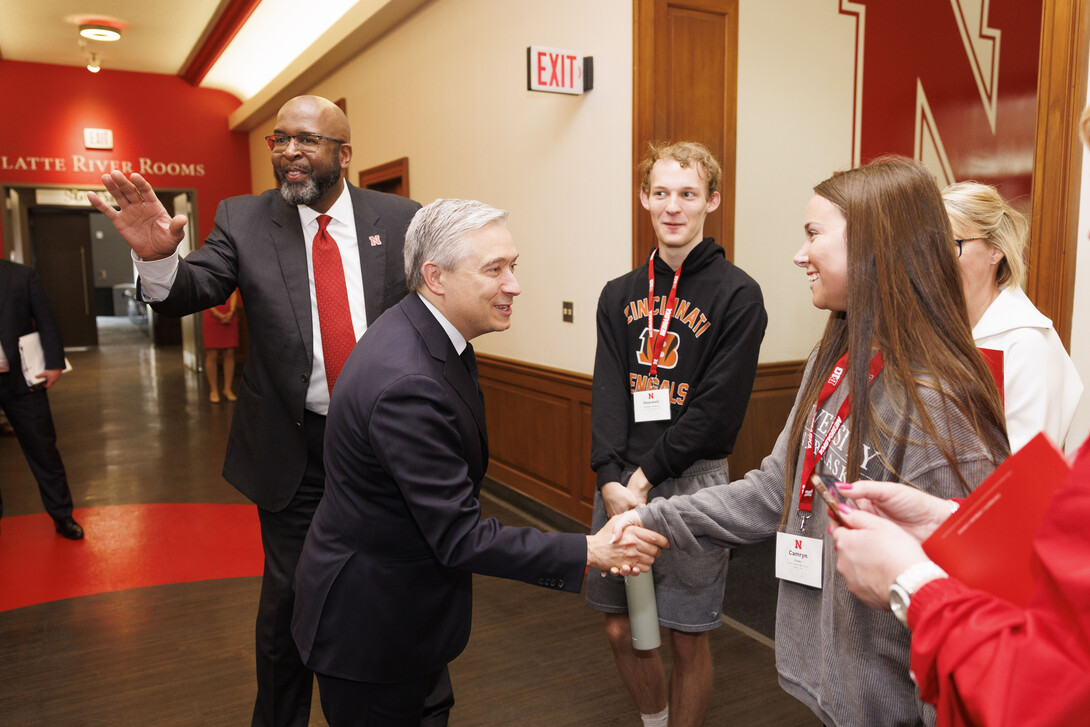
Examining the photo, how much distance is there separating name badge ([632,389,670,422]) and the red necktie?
831mm

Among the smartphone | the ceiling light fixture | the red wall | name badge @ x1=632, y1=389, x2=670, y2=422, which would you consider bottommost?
name badge @ x1=632, y1=389, x2=670, y2=422

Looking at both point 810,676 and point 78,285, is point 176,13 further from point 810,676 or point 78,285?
point 810,676

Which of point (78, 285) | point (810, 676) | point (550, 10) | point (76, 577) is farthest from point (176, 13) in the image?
point (810, 676)

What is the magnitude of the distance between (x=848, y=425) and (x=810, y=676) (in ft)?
1.50

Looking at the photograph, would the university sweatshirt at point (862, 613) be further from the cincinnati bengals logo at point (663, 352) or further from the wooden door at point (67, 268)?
the wooden door at point (67, 268)

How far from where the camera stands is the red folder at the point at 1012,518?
0.88m

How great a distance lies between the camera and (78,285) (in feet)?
47.2

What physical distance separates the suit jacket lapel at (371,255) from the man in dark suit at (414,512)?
587 millimetres

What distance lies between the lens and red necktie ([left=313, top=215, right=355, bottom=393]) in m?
2.15

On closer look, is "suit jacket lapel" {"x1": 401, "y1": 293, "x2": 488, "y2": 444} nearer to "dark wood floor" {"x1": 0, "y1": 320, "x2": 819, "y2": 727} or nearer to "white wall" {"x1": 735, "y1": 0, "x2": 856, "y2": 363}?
"dark wood floor" {"x1": 0, "y1": 320, "x2": 819, "y2": 727}

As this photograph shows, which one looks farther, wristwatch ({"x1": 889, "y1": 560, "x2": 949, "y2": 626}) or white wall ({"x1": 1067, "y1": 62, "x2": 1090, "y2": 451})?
white wall ({"x1": 1067, "y1": 62, "x2": 1090, "y2": 451})

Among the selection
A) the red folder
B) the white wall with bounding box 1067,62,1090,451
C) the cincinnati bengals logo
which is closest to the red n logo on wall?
the white wall with bounding box 1067,62,1090,451

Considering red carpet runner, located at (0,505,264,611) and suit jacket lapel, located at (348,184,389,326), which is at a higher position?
suit jacket lapel, located at (348,184,389,326)

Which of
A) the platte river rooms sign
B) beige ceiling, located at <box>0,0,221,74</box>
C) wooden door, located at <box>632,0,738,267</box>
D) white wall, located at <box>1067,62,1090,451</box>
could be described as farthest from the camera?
the platte river rooms sign
